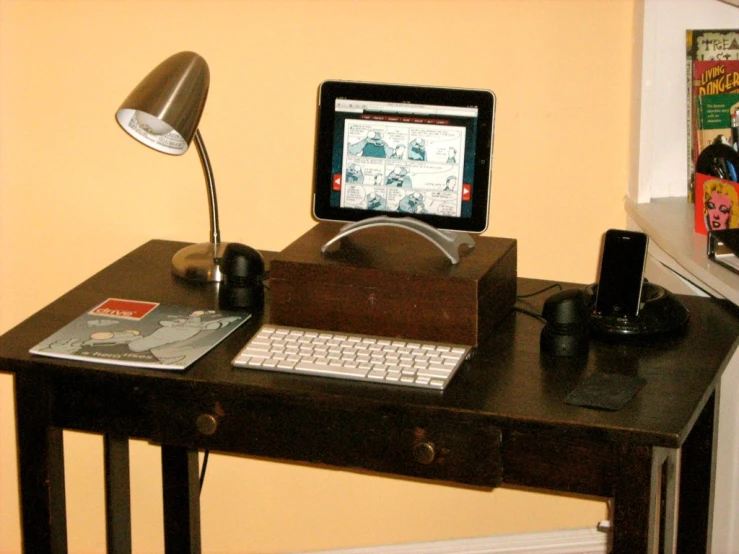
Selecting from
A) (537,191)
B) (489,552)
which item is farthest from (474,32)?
(489,552)

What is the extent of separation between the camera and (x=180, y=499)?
6.27 feet

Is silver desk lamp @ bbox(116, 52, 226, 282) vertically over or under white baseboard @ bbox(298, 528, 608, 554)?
over

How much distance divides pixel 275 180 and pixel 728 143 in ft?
2.66

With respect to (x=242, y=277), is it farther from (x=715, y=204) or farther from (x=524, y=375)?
(x=715, y=204)

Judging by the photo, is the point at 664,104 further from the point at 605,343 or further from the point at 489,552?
the point at 489,552

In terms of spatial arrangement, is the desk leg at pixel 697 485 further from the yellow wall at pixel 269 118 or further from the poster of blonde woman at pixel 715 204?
the yellow wall at pixel 269 118

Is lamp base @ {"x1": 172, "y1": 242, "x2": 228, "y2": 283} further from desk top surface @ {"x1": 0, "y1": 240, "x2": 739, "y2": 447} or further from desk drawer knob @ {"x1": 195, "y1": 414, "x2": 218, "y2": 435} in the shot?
desk drawer knob @ {"x1": 195, "y1": 414, "x2": 218, "y2": 435}

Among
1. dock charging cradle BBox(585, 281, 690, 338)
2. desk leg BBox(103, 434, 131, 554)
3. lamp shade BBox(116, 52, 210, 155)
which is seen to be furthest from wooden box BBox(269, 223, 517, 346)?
desk leg BBox(103, 434, 131, 554)

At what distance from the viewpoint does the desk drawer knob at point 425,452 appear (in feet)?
4.37

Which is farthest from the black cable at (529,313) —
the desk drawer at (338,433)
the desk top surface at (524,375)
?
the desk drawer at (338,433)

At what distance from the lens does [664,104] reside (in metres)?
1.80

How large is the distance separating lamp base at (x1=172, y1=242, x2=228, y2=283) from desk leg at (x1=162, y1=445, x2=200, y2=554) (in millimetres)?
336

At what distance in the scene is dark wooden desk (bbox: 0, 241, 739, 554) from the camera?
1.27m

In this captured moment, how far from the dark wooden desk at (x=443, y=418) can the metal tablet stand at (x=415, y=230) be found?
144 mm
